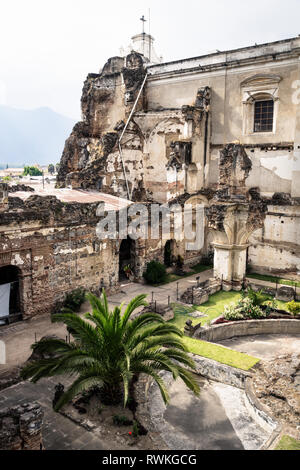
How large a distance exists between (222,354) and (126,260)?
10276mm

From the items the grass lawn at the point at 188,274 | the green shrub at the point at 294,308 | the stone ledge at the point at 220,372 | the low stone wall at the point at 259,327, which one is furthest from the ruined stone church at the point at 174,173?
the stone ledge at the point at 220,372

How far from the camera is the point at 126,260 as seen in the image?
21672 millimetres

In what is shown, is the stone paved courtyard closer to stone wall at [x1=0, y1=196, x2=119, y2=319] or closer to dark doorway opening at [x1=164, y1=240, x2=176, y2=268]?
stone wall at [x1=0, y1=196, x2=119, y2=319]

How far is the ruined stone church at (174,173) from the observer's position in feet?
50.0

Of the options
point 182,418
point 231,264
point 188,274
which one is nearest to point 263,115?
point 231,264

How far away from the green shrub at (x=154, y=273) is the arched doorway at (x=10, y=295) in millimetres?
6883

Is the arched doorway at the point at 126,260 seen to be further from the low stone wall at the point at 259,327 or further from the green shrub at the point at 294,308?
the green shrub at the point at 294,308

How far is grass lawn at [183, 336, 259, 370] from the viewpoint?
1170 centimetres

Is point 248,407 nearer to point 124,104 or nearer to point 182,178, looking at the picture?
point 182,178

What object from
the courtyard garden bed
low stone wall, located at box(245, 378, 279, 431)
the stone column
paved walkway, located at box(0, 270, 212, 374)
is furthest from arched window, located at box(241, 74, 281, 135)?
the courtyard garden bed

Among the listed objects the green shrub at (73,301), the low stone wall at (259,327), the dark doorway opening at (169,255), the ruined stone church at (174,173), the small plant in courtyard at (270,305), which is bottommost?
the low stone wall at (259,327)

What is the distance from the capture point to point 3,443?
686cm

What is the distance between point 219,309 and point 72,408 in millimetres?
9188

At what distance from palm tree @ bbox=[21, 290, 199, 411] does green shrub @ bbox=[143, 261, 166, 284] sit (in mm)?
9759
